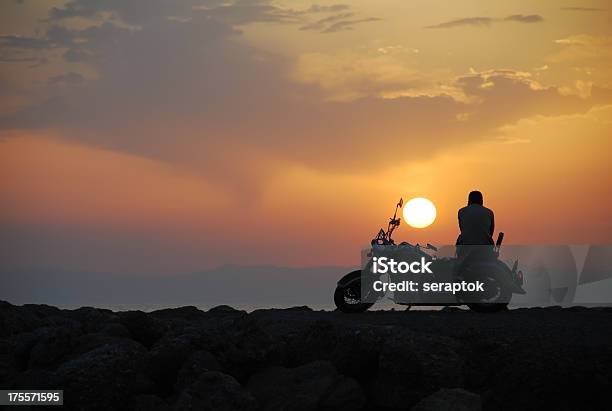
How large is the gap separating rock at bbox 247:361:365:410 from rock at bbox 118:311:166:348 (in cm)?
264

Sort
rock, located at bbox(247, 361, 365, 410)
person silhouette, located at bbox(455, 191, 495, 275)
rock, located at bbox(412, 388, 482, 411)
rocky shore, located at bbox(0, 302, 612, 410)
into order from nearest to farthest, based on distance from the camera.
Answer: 1. rock, located at bbox(412, 388, 482, 411)
2. rock, located at bbox(247, 361, 365, 410)
3. rocky shore, located at bbox(0, 302, 612, 410)
4. person silhouette, located at bbox(455, 191, 495, 275)

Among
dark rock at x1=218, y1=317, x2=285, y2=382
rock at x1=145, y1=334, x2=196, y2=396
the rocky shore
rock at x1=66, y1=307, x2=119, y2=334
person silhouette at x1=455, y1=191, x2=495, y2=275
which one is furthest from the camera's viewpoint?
person silhouette at x1=455, y1=191, x2=495, y2=275

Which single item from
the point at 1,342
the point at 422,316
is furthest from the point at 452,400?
the point at 1,342

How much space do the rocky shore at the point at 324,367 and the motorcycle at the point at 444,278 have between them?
11.8ft

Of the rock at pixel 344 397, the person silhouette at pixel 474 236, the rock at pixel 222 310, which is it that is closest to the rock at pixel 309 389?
the rock at pixel 344 397

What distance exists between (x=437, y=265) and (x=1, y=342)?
26.9 feet

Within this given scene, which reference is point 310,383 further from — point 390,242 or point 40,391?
point 390,242

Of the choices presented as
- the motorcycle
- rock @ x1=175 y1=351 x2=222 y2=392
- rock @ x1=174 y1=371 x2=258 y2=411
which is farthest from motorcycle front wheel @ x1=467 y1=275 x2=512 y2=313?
rock @ x1=174 y1=371 x2=258 y2=411

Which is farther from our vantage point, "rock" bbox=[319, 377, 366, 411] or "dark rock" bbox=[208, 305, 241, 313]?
"dark rock" bbox=[208, 305, 241, 313]

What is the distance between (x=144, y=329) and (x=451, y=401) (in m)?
5.61

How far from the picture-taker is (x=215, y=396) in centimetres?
1063

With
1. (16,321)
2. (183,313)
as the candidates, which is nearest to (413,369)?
(16,321)

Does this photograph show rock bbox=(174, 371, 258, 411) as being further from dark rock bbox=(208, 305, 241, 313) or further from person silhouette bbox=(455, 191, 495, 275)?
dark rock bbox=(208, 305, 241, 313)

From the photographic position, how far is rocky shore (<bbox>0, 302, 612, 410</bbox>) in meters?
11.0
